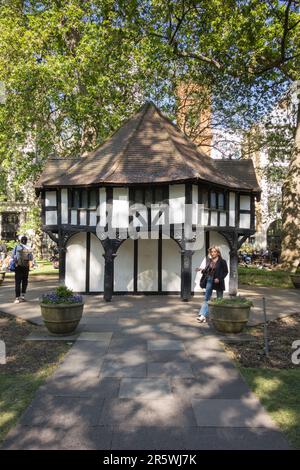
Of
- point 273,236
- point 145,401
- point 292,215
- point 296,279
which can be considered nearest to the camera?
point 145,401

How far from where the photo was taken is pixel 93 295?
1586 centimetres

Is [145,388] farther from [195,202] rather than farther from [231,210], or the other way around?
[231,210]

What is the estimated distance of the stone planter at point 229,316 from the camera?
867 centimetres

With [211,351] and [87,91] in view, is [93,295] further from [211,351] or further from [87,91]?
[87,91]

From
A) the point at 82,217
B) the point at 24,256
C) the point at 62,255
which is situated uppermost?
the point at 82,217

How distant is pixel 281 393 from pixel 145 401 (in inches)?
79.4

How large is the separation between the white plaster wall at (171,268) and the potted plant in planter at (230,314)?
7.08 metres

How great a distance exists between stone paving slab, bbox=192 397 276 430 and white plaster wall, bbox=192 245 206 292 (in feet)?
34.4

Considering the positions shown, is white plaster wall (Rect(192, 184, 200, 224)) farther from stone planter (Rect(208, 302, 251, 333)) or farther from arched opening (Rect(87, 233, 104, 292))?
stone planter (Rect(208, 302, 251, 333))

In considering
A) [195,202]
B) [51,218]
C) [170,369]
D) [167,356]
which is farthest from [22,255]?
[170,369]

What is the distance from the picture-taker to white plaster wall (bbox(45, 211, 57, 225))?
17078 mm

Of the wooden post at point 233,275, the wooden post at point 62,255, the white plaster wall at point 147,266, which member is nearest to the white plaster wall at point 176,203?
the white plaster wall at point 147,266

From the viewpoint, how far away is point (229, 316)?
8.76 metres

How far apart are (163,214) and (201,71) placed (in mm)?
10854
